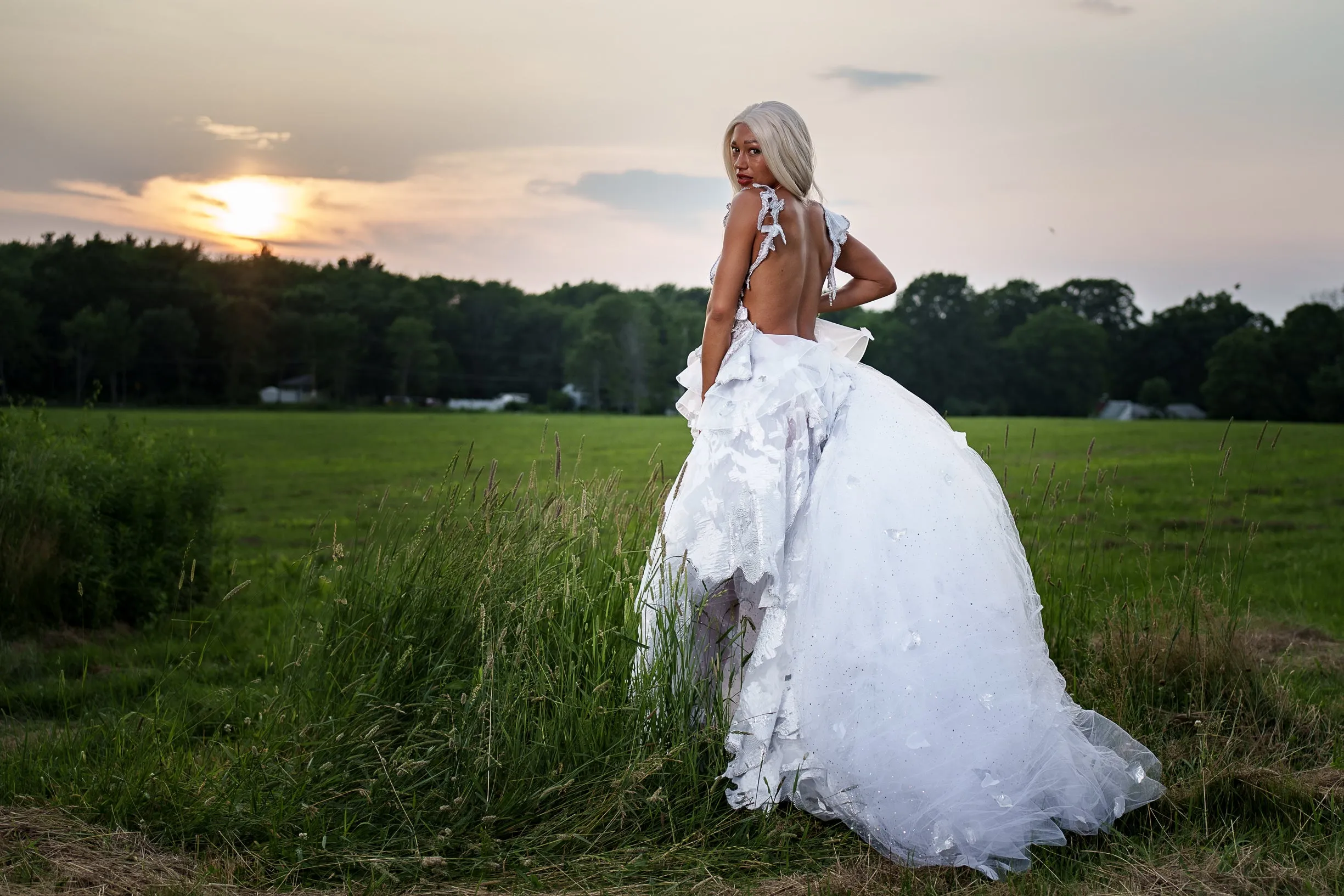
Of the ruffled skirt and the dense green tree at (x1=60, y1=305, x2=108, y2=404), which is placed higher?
the dense green tree at (x1=60, y1=305, x2=108, y2=404)

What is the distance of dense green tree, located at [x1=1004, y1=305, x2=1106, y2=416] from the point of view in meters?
74.2

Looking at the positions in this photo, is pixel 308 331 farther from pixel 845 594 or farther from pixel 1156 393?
pixel 845 594

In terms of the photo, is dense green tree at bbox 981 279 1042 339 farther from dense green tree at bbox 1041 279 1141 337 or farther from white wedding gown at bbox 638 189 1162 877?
white wedding gown at bbox 638 189 1162 877

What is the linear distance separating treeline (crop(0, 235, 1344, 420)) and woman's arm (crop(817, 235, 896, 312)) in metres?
54.6

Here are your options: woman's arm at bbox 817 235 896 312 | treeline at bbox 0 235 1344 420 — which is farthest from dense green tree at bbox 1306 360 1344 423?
woman's arm at bbox 817 235 896 312

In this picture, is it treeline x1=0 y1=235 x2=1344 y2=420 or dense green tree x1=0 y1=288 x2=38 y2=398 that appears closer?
dense green tree x1=0 y1=288 x2=38 y2=398

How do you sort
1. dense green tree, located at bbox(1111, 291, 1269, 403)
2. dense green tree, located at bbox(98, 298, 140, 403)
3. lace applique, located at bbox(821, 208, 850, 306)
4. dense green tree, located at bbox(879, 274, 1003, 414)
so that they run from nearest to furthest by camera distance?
lace applique, located at bbox(821, 208, 850, 306) → dense green tree, located at bbox(98, 298, 140, 403) → dense green tree, located at bbox(1111, 291, 1269, 403) → dense green tree, located at bbox(879, 274, 1003, 414)

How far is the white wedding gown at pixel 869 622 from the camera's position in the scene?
3797mm

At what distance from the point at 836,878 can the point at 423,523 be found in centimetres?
242

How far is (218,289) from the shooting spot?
68.2 meters

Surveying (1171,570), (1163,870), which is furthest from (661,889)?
(1171,570)

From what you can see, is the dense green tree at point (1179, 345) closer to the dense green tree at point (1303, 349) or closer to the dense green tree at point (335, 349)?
the dense green tree at point (1303, 349)

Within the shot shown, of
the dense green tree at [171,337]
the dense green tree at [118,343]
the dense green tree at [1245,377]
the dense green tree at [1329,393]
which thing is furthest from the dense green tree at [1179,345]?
the dense green tree at [118,343]

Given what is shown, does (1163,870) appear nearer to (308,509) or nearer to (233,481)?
(308,509)
